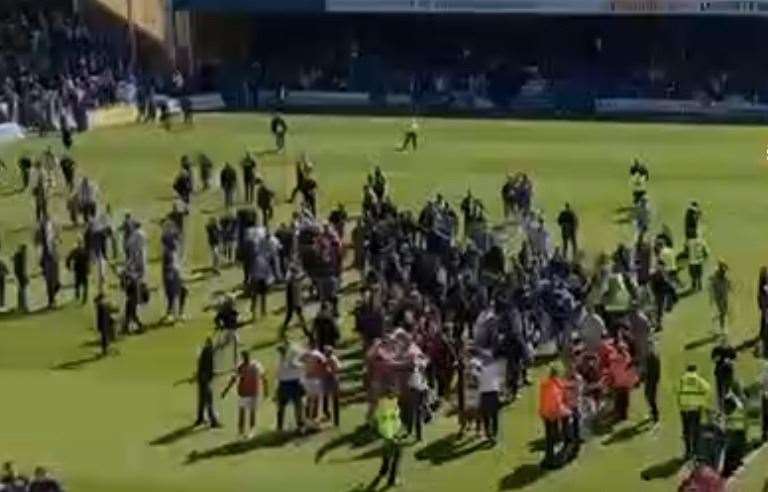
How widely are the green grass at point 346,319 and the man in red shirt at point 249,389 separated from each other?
1.14 feet

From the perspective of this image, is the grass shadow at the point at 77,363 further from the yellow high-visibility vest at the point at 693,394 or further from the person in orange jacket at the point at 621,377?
the yellow high-visibility vest at the point at 693,394

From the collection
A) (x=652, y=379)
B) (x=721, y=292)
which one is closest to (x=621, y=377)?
(x=652, y=379)

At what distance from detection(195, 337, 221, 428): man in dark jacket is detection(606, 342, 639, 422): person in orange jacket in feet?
16.3

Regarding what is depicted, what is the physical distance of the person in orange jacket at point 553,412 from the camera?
81.8ft

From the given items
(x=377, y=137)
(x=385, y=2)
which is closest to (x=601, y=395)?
(x=377, y=137)

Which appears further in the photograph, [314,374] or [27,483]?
[314,374]

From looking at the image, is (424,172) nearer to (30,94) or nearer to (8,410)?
(30,94)

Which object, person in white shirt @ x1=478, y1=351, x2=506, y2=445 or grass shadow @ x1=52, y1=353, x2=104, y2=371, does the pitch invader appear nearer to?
grass shadow @ x1=52, y1=353, x2=104, y2=371

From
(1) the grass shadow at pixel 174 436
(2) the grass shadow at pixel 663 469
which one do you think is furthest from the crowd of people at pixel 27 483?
(2) the grass shadow at pixel 663 469

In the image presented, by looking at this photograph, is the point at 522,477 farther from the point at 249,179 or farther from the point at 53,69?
the point at 53,69

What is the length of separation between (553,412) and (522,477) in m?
0.87

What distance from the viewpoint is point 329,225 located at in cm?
3466

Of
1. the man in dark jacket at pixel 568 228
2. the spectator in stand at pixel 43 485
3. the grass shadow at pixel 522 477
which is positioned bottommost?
the grass shadow at pixel 522 477

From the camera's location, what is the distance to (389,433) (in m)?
24.3
